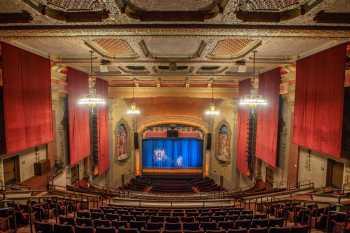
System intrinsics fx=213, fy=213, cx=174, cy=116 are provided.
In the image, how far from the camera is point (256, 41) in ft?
21.9

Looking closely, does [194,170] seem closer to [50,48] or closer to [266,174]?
[266,174]

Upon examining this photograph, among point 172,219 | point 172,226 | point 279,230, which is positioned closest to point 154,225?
point 172,226

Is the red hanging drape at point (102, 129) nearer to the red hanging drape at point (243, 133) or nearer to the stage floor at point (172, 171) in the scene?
the stage floor at point (172, 171)

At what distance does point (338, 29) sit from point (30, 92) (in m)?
9.62

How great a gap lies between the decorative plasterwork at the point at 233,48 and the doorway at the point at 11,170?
8605 mm

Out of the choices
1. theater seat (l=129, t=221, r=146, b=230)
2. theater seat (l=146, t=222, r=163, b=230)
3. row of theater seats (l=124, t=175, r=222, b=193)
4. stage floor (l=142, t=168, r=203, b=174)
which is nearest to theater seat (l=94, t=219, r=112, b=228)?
theater seat (l=129, t=221, r=146, b=230)

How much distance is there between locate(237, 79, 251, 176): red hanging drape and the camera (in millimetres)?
13336

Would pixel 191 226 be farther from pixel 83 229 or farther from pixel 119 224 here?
pixel 83 229

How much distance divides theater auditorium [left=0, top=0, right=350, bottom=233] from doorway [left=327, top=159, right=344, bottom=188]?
45 millimetres

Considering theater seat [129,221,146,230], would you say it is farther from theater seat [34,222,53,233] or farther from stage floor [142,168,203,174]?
stage floor [142,168,203,174]

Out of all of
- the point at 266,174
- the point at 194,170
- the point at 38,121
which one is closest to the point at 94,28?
the point at 38,121

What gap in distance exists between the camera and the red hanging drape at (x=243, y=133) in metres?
13.3

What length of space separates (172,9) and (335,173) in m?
8.09

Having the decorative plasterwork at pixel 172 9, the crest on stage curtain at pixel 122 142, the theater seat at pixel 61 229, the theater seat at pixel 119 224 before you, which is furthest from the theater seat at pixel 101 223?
the crest on stage curtain at pixel 122 142
